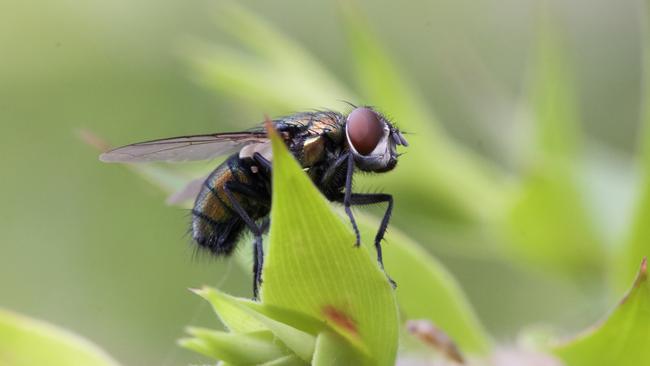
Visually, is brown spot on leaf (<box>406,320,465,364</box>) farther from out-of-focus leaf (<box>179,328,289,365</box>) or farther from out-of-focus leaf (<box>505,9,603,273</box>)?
out-of-focus leaf (<box>505,9,603,273</box>)

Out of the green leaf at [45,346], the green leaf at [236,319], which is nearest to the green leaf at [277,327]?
the green leaf at [236,319]

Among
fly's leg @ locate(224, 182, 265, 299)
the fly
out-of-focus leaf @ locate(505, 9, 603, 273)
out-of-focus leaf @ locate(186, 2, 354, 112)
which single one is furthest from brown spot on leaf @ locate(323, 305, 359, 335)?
out-of-focus leaf @ locate(186, 2, 354, 112)

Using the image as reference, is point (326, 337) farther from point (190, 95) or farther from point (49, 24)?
point (49, 24)

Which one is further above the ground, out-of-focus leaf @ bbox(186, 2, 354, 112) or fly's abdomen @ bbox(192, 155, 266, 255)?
out-of-focus leaf @ bbox(186, 2, 354, 112)

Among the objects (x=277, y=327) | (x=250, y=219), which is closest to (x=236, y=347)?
(x=277, y=327)

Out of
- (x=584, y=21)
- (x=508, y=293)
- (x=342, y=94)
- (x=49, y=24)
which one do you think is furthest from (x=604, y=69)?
(x=49, y=24)

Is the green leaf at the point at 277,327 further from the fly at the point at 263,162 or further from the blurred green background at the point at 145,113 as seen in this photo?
the blurred green background at the point at 145,113
